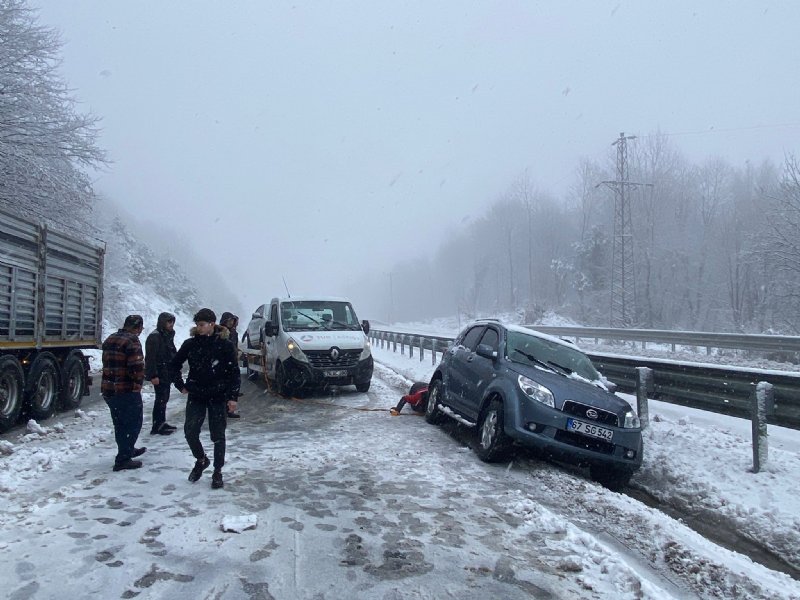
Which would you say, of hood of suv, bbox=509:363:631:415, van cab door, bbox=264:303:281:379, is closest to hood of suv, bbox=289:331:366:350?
van cab door, bbox=264:303:281:379

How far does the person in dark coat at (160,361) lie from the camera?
7.92 meters

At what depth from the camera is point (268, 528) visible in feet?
15.1

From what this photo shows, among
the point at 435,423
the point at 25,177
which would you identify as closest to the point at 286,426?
the point at 435,423

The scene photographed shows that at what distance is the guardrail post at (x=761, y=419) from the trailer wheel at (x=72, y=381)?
10.4m

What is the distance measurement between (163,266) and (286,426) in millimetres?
65485

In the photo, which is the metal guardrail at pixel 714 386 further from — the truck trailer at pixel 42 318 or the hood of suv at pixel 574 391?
the truck trailer at pixel 42 318

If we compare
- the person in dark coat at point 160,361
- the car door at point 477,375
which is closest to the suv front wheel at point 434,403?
the car door at point 477,375

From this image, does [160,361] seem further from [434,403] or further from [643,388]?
[643,388]

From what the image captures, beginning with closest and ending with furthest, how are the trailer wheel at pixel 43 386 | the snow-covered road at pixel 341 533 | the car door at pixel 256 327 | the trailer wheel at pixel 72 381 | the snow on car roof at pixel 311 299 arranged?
the snow-covered road at pixel 341 533
the trailer wheel at pixel 43 386
the trailer wheel at pixel 72 381
the snow on car roof at pixel 311 299
the car door at pixel 256 327

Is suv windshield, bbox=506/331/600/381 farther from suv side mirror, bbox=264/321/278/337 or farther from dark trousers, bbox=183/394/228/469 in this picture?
suv side mirror, bbox=264/321/278/337

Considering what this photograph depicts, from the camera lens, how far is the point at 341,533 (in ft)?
15.0

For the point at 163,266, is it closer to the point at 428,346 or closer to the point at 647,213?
the point at 647,213

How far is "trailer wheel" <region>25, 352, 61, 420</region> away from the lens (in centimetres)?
905

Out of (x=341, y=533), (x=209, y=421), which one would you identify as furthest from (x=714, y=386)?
(x=209, y=421)
